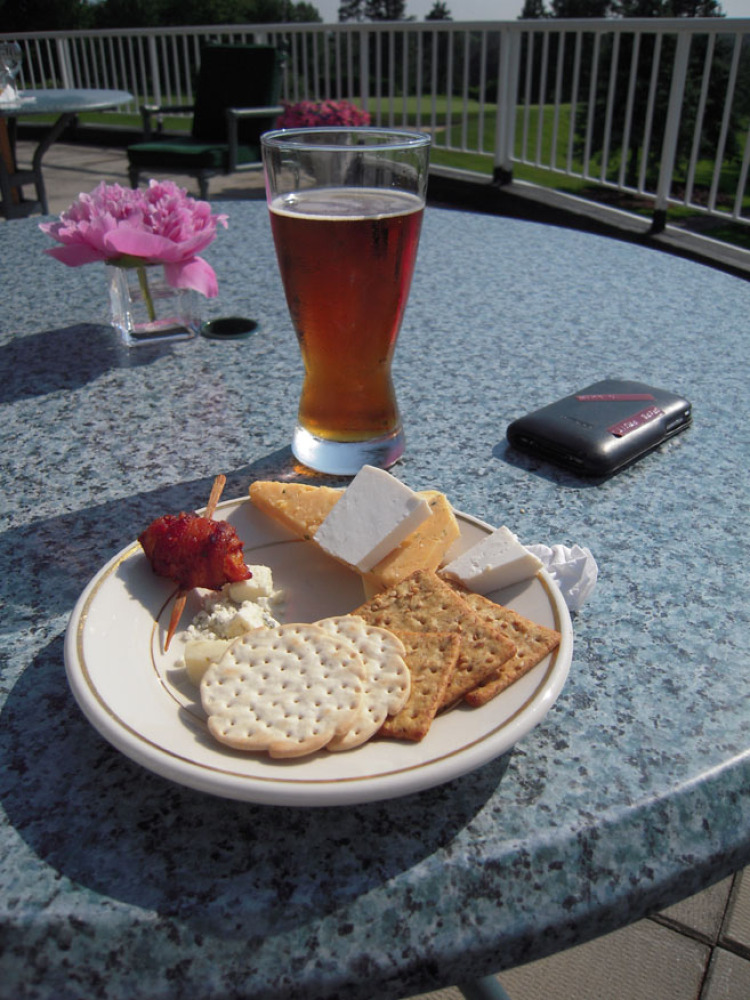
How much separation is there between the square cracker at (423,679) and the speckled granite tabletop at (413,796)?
0.07 metres

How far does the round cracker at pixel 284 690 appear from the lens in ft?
1.76

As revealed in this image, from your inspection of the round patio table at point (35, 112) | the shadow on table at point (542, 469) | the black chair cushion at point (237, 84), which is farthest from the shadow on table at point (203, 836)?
the black chair cushion at point (237, 84)

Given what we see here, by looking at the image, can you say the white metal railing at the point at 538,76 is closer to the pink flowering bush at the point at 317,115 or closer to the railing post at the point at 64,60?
the railing post at the point at 64,60

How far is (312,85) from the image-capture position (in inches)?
395

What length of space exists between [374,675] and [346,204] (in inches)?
23.7

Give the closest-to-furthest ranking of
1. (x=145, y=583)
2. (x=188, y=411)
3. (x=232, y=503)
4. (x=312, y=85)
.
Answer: (x=145, y=583)
(x=232, y=503)
(x=188, y=411)
(x=312, y=85)

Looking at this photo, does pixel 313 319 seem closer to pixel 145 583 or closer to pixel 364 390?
pixel 364 390

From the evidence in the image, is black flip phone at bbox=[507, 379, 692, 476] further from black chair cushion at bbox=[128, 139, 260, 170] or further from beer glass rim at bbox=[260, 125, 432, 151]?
black chair cushion at bbox=[128, 139, 260, 170]

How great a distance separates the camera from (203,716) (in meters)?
0.58

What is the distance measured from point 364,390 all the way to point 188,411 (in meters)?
0.32

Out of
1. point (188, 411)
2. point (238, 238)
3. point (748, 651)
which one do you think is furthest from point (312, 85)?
point (748, 651)

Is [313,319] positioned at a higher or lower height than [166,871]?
higher

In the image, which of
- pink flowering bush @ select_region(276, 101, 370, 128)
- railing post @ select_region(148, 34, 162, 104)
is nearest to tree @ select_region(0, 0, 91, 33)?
railing post @ select_region(148, 34, 162, 104)

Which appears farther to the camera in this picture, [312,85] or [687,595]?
[312,85]
